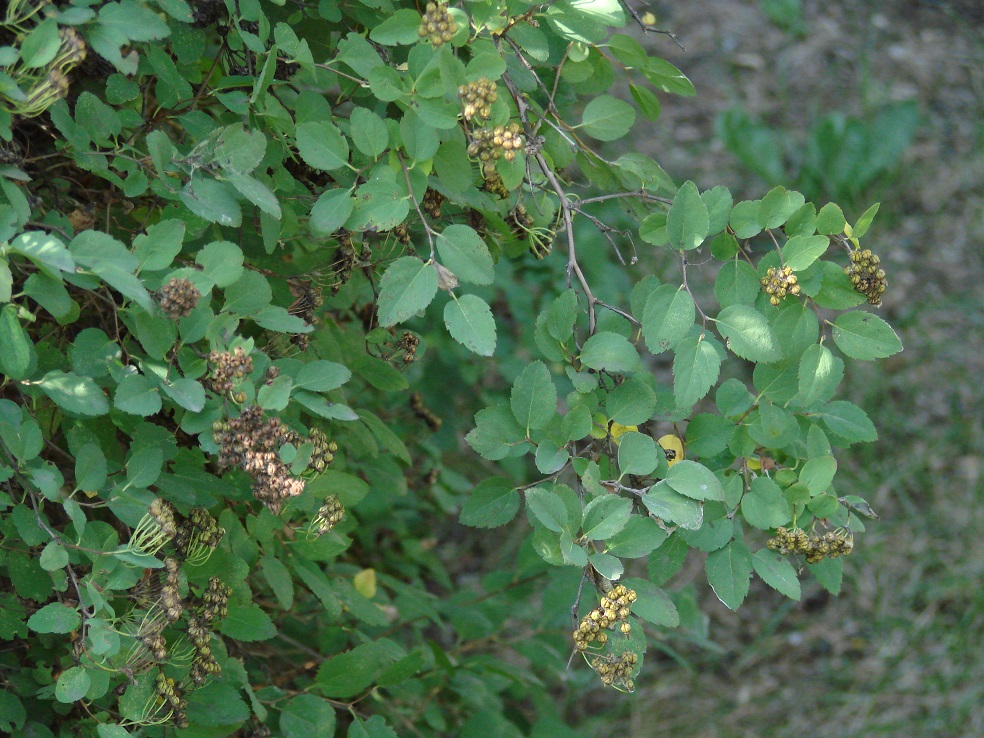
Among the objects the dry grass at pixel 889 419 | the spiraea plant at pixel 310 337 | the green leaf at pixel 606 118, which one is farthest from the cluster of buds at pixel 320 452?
the dry grass at pixel 889 419

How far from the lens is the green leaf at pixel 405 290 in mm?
956

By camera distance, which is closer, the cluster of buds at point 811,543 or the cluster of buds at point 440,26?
the cluster of buds at point 440,26

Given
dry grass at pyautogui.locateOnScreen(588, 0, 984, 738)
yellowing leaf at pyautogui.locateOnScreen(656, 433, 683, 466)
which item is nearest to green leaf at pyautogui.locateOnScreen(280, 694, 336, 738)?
yellowing leaf at pyautogui.locateOnScreen(656, 433, 683, 466)

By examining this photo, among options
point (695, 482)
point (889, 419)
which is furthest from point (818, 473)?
point (889, 419)

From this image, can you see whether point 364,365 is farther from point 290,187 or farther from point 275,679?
point 275,679

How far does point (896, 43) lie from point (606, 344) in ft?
11.0

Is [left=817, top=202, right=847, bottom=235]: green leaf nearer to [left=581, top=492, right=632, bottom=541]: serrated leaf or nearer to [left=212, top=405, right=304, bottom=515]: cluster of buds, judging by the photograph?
[left=581, top=492, right=632, bottom=541]: serrated leaf

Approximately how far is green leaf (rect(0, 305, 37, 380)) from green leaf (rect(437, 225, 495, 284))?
0.41 metres

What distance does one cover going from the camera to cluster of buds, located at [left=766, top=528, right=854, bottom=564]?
1040 millimetres

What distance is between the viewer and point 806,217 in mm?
1047

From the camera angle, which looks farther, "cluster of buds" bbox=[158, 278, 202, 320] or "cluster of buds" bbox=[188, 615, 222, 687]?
"cluster of buds" bbox=[188, 615, 222, 687]

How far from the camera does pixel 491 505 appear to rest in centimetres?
113

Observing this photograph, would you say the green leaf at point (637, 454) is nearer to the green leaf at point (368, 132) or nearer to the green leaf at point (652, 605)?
the green leaf at point (652, 605)

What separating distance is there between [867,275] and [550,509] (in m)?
0.43
